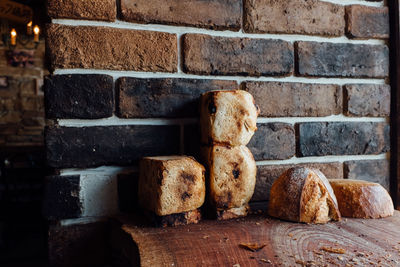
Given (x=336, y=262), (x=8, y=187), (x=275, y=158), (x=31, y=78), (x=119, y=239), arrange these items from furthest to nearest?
(x=31, y=78) → (x=8, y=187) → (x=275, y=158) → (x=119, y=239) → (x=336, y=262)

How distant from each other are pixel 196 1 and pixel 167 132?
14.4 inches

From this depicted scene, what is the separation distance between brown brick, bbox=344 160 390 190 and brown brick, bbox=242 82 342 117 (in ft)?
0.60

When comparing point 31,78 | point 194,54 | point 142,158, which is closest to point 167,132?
point 142,158

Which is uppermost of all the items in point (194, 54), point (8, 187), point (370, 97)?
point (194, 54)

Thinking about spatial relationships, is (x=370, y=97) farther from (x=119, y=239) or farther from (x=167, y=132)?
(x=119, y=239)

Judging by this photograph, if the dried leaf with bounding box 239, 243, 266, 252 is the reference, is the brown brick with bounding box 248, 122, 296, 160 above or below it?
above

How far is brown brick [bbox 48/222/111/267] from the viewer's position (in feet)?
2.68

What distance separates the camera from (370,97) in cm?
108

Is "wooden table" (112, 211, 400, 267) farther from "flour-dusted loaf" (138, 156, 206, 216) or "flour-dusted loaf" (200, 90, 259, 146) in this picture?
"flour-dusted loaf" (200, 90, 259, 146)

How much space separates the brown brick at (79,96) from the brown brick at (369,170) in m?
0.75

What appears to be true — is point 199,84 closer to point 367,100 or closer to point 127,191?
point 127,191

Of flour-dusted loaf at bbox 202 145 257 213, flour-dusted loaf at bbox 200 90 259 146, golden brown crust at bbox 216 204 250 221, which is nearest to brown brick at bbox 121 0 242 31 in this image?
flour-dusted loaf at bbox 200 90 259 146

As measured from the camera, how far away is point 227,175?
2.56 ft

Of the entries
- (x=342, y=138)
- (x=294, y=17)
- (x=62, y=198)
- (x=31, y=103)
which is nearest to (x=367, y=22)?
(x=294, y=17)
